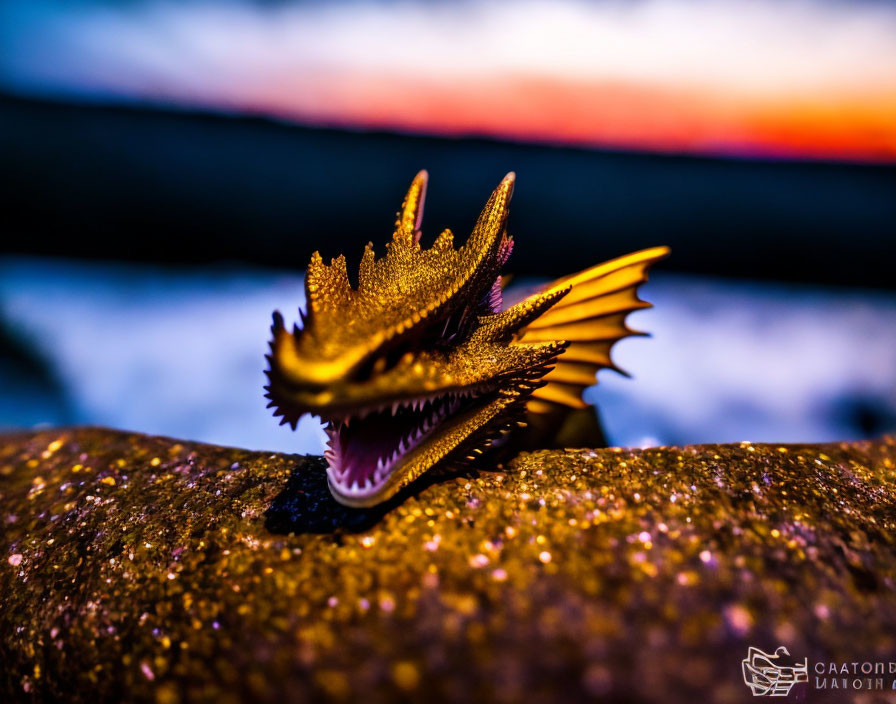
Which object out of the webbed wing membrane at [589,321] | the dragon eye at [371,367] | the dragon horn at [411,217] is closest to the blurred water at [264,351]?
the webbed wing membrane at [589,321]

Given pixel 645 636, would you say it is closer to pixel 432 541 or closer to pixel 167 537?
pixel 432 541

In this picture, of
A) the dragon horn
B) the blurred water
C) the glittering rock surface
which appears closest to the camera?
the glittering rock surface

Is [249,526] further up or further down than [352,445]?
further down

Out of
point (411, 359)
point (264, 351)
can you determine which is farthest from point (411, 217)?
point (264, 351)

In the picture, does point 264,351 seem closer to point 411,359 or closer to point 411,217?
point 411,217

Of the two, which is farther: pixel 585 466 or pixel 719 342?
pixel 719 342

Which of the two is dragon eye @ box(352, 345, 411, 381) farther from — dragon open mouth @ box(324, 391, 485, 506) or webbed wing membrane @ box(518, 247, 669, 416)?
webbed wing membrane @ box(518, 247, 669, 416)

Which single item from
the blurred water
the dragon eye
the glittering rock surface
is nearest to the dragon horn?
the dragon eye

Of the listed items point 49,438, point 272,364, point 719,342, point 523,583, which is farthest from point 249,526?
point 719,342

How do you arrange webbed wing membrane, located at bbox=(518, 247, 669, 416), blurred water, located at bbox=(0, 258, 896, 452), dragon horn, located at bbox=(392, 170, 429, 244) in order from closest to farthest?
dragon horn, located at bbox=(392, 170, 429, 244), webbed wing membrane, located at bbox=(518, 247, 669, 416), blurred water, located at bbox=(0, 258, 896, 452)
